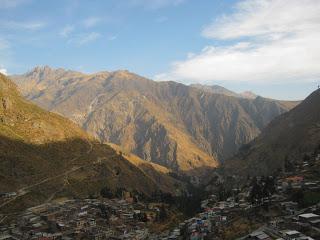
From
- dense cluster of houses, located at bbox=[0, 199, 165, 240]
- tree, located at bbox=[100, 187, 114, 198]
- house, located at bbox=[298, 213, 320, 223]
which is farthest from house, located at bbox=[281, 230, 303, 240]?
tree, located at bbox=[100, 187, 114, 198]

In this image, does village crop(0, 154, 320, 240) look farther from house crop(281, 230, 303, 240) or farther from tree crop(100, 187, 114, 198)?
tree crop(100, 187, 114, 198)

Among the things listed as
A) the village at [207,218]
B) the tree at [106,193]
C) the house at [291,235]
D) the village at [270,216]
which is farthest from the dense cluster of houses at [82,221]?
the house at [291,235]

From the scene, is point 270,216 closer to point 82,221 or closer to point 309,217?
point 309,217

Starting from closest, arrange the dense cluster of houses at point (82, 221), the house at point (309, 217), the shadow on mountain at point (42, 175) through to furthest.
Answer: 1. the house at point (309, 217)
2. the dense cluster of houses at point (82, 221)
3. the shadow on mountain at point (42, 175)

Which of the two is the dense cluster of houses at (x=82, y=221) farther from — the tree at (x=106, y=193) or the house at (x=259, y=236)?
the house at (x=259, y=236)

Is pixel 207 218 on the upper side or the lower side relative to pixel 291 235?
lower

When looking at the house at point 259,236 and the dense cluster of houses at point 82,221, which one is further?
the dense cluster of houses at point 82,221

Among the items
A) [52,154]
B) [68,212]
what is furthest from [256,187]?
[52,154]

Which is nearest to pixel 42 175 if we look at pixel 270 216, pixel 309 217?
pixel 270 216

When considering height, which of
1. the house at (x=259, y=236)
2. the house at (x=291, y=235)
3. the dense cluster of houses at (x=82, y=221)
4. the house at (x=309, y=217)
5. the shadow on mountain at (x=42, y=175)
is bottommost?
the dense cluster of houses at (x=82, y=221)
